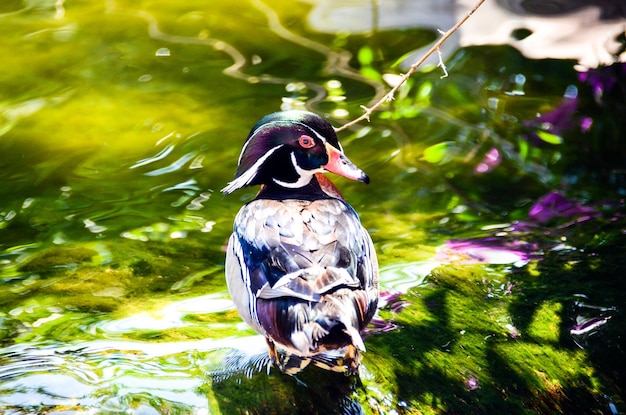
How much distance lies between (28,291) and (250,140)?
124 centimetres

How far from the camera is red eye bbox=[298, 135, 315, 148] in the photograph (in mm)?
3148

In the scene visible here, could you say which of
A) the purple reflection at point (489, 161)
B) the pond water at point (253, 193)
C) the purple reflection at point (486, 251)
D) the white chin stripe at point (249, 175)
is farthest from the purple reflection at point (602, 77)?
the white chin stripe at point (249, 175)

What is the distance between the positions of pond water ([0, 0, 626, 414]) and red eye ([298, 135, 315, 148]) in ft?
2.58

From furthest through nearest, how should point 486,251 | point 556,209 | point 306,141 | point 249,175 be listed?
point 556,209, point 486,251, point 249,175, point 306,141

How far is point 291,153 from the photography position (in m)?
3.20

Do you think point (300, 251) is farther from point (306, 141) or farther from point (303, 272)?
point (306, 141)

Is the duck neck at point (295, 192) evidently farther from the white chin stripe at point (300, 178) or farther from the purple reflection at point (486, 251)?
the purple reflection at point (486, 251)

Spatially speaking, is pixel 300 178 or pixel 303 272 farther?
pixel 300 178

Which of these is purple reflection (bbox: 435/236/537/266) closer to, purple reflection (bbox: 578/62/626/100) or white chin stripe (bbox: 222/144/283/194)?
white chin stripe (bbox: 222/144/283/194)

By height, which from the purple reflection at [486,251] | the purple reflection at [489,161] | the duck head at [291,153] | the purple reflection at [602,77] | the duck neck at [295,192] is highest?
the duck head at [291,153]

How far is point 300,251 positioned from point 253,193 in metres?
2.00

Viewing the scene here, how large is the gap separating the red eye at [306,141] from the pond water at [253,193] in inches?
30.9

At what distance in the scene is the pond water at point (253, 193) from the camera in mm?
3068

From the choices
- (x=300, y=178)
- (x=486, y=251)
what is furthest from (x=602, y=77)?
(x=300, y=178)
